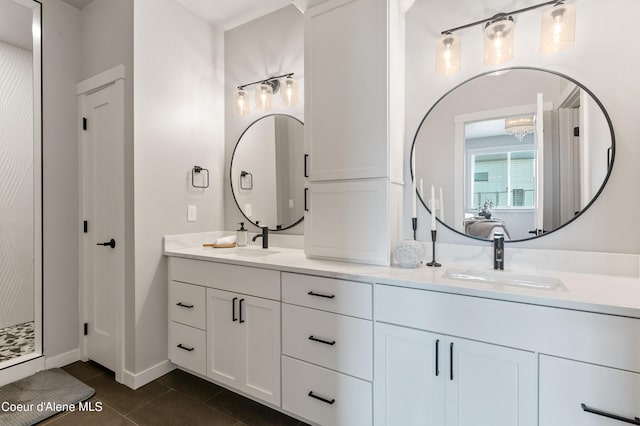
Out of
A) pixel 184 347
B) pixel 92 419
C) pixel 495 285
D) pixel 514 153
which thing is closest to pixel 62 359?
pixel 92 419

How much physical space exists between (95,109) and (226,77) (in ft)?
3.53

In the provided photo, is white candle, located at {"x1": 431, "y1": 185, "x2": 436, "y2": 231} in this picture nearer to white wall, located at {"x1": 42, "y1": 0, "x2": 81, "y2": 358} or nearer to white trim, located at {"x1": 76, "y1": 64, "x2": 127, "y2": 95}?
white trim, located at {"x1": 76, "y1": 64, "x2": 127, "y2": 95}

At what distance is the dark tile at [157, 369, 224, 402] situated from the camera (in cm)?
202

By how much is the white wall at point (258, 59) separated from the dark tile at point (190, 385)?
1189mm

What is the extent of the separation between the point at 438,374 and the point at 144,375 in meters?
1.95

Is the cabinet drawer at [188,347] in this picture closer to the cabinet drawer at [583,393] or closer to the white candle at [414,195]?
the white candle at [414,195]

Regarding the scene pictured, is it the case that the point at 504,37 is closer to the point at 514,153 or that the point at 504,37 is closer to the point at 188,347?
the point at 514,153

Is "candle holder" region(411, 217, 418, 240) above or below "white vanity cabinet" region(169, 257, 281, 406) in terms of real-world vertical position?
above

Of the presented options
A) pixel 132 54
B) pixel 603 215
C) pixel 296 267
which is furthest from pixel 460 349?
pixel 132 54

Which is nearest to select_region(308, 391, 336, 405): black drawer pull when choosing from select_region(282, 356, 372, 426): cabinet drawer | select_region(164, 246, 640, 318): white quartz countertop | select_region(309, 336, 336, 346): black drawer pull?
select_region(282, 356, 372, 426): cabinet drawer

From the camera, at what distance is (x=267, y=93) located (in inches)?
98.7

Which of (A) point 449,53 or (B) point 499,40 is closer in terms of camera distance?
(B) point 499,40

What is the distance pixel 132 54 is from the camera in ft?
6.79

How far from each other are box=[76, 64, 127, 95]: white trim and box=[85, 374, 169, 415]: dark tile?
2.12 m
